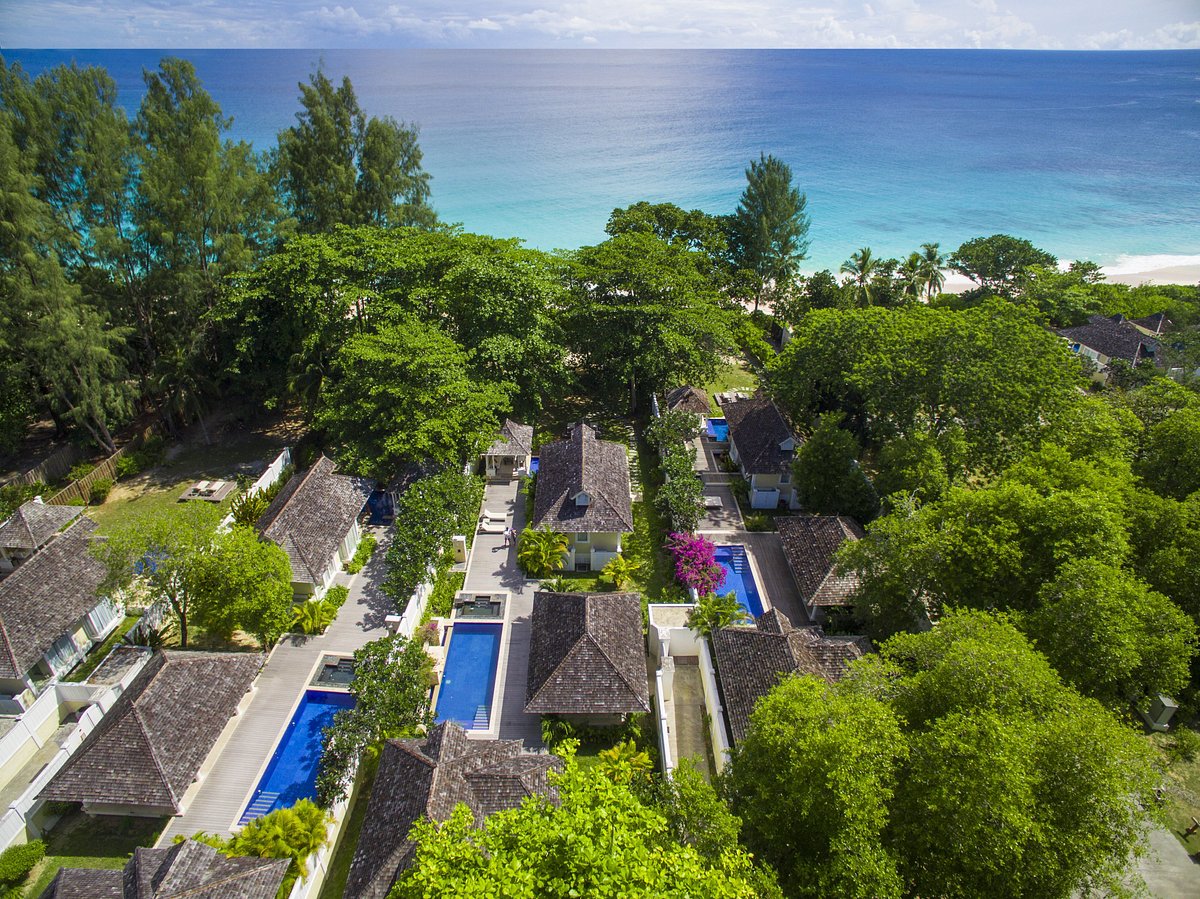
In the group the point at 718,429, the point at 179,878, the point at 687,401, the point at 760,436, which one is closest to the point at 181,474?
the point at 179,878

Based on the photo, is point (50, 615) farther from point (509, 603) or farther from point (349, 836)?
point (509, 603)

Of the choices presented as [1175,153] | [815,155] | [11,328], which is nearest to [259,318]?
[11,328]

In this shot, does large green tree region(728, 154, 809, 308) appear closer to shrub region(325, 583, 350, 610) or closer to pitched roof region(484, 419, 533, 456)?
pitched roof region(484, 419, 533, 456)

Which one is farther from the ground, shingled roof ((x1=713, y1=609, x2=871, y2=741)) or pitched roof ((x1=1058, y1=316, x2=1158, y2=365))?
pitched roof ((x1=1058, y1=316, x2=1158, y2=365))

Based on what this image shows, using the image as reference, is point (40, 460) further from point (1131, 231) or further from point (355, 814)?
point (1131, 231)

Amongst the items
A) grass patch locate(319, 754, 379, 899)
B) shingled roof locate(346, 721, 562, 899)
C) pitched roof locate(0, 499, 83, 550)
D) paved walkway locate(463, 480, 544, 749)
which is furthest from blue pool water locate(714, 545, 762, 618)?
pitched roof locate(0, 499, 83, 550)

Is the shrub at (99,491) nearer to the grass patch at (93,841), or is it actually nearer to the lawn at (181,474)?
the lawn at (181,474)
